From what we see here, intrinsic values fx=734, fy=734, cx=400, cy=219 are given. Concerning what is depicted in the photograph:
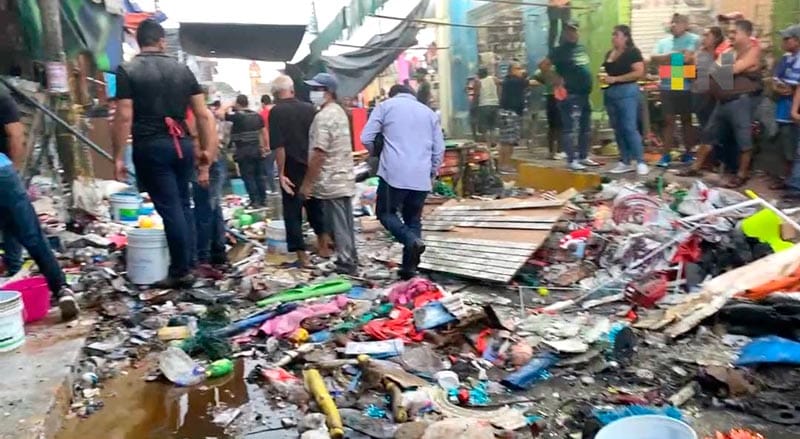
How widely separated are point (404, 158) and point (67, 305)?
2863 mm

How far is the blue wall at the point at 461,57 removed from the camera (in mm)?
17984

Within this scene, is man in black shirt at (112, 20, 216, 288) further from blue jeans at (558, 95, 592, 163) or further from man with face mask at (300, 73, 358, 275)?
blue jeans at (558, 95, 592, 163)

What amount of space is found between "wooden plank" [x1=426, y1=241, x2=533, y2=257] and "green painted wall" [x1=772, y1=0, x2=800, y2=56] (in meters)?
4.76

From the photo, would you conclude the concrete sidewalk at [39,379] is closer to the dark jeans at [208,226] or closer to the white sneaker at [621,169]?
the dark jeans at [208,226]

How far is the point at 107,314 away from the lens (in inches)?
211

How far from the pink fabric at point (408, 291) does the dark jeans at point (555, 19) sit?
755 cm

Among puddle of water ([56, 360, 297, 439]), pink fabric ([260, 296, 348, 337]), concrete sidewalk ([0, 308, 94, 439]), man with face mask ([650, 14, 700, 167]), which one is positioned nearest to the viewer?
concrete sidewalk ([0, 308, 94, 439])

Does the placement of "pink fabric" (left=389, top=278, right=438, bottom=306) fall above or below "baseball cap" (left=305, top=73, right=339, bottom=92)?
below

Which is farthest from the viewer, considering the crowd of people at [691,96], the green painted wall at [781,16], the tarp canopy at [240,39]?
the tarp canopy at [240,39]

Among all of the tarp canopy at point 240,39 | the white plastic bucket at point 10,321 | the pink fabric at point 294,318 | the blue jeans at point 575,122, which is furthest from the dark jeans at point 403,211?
the tarp canopy at point 240,39

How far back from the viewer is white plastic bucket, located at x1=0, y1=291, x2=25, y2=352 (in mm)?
4191

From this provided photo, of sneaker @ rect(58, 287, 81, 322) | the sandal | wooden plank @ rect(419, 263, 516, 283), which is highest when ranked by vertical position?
sneaker @ rect(58, 287, 81, 322)

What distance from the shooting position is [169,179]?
5.69 meters

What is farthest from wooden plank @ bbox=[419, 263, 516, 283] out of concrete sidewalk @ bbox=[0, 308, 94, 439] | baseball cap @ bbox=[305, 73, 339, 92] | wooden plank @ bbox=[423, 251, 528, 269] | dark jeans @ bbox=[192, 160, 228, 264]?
concrete sidewalk @ bbox=[0, 308, 94, 439]
